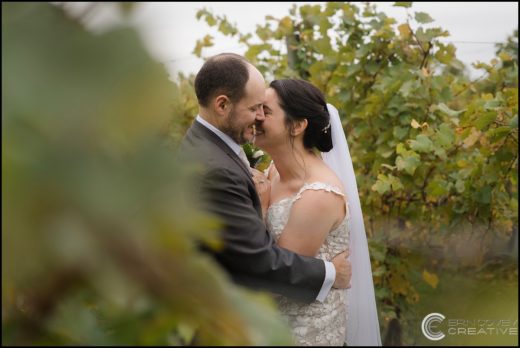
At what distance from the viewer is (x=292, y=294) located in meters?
2.83

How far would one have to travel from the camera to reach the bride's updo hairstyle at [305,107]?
3.25 m

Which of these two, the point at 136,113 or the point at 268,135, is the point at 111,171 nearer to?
the point at 136,113

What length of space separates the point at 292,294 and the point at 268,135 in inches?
30.8

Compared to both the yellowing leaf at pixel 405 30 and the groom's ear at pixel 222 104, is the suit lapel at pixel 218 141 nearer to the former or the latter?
the groom's ear at pixel 222 104

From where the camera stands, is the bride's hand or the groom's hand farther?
the bride's hand

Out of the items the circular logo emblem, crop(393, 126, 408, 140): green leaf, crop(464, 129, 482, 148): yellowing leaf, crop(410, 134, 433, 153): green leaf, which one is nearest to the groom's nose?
crop(410, 134, 433, 153): green leaf

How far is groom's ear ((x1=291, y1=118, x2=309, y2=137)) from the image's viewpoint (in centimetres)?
327

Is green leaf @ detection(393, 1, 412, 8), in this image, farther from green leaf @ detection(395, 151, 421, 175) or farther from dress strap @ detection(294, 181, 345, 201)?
dress strap @ detection(294, 181, 345, 201)

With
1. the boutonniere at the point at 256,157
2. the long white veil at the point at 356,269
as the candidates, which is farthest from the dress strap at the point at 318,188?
the boutonniere at the point at 256,157

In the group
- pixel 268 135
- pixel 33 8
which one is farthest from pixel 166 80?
pixel 268 135

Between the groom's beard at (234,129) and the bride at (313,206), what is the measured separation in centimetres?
27

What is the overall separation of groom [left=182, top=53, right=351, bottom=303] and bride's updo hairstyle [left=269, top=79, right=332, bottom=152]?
0.17 m

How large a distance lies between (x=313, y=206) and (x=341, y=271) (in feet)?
1.04

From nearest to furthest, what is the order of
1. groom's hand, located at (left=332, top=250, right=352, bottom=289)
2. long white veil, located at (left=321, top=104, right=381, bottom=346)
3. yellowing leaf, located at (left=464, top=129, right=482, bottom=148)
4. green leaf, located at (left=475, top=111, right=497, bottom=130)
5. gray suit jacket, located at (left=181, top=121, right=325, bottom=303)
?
gray suit jacket, located at (left=181, top=121, right=325, bottom=303) < groom's hand, located at (left=332, top=250, right=352, bottom=289) < long white veil, located at (left=321, top=104, right=381, bottom=346) < green leaf, located at (left=475, top=111, right=497, bottom=130) < yellowing leaf, located at (left=464, top=129, right=482, bottom=148)
